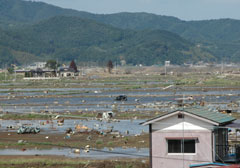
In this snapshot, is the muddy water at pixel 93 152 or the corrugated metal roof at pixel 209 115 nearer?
the corrugated metal roof at pixel 209 115

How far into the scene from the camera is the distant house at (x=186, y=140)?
22016 millimetres

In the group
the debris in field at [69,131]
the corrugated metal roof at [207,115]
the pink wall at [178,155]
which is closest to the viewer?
the pink wall at [178,155]

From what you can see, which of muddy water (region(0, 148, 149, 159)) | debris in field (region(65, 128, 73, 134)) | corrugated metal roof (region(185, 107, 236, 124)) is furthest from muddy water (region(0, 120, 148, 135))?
corrugated metal roof (region(185, 107, 236, 124))

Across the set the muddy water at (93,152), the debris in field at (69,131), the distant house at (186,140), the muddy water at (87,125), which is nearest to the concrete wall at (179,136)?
the distant house at (186,140)

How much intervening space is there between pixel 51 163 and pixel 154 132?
9396 mm

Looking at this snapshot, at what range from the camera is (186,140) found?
72.6ft

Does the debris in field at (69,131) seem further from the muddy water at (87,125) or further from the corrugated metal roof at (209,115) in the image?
the corrugated metal roof at (209,115)

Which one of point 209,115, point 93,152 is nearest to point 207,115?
point 209,115

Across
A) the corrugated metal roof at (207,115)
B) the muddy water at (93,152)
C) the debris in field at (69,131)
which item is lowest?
the muddy water at (93,152)

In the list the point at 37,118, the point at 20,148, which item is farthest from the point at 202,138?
the point at 37,118

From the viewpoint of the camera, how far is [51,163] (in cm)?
3042

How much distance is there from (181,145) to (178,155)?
0.40 metres

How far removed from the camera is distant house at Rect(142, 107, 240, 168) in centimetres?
2202

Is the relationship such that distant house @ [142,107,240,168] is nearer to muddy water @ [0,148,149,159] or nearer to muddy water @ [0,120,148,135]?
muddy water @ [0,148,149,159]
